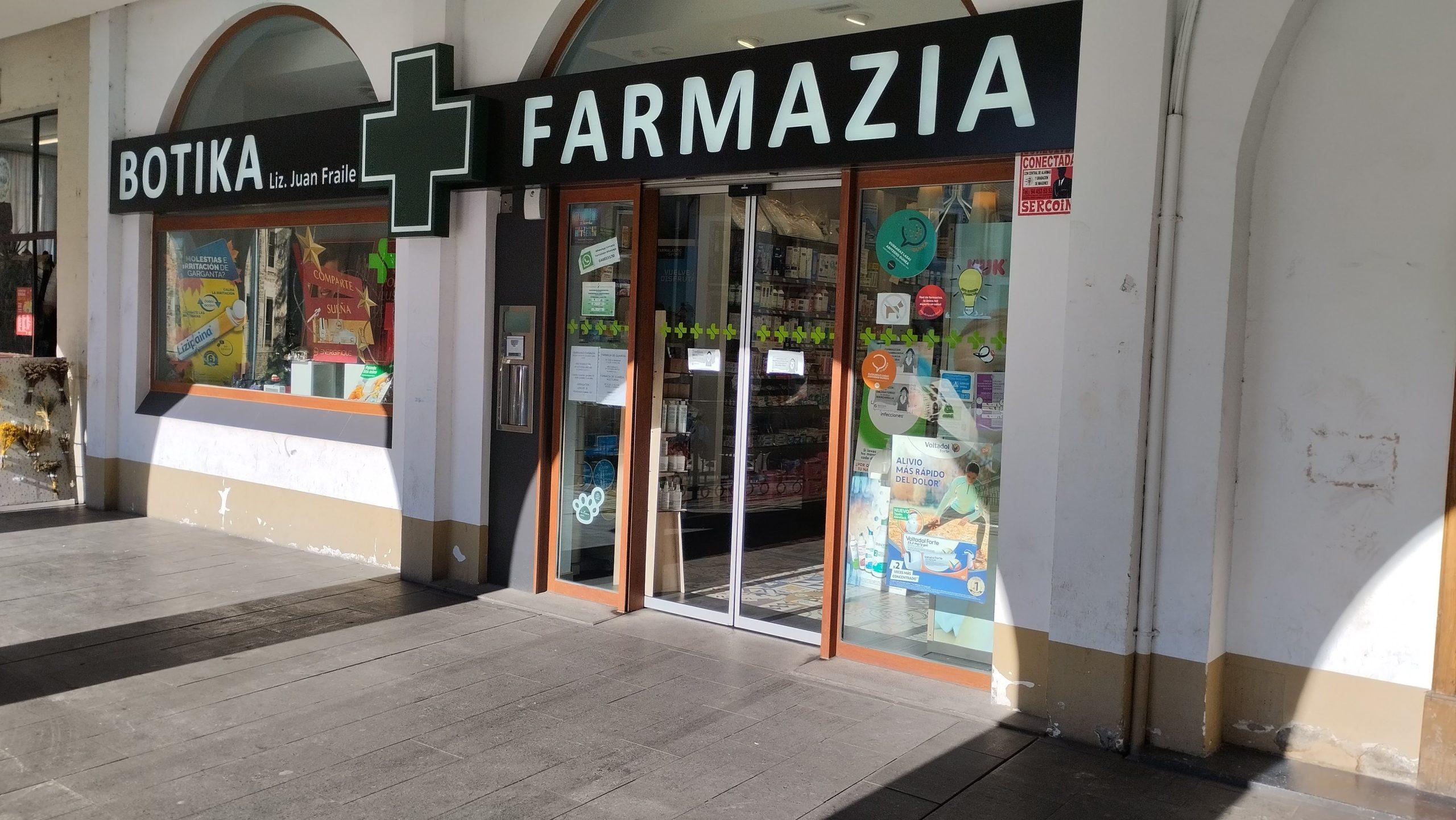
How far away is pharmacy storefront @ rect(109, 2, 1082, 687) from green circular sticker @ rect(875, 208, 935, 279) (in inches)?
0.6

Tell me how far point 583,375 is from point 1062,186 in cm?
304

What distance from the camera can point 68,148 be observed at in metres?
9.40

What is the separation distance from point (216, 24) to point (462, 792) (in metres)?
6.73

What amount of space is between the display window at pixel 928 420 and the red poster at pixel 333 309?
158 inches

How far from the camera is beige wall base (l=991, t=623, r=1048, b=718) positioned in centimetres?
482

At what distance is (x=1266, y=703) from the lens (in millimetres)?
4484

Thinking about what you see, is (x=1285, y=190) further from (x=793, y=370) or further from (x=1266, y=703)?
(x=793, y=370)

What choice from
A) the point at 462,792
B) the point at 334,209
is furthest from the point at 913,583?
the point at 334,209

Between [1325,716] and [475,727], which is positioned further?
[475,727]

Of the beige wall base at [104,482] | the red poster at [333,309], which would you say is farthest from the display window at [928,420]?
the beige wall base at [104,482]

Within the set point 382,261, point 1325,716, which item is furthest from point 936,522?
point 382,261

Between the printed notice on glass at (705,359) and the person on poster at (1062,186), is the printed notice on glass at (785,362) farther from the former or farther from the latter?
the person on poster at (1062,186)

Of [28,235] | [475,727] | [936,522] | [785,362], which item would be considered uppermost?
[28,235]

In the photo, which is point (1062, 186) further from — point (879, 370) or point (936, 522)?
point (936, 522)
